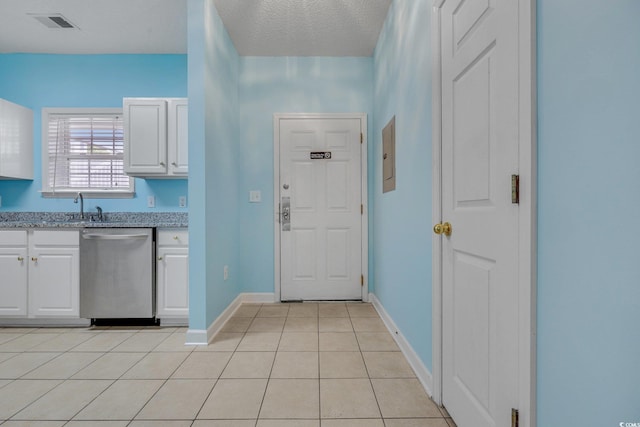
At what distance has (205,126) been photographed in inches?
92.5

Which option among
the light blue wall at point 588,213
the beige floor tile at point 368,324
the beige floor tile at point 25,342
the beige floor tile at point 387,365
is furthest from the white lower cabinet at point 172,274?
the light blue wall at point 588,213

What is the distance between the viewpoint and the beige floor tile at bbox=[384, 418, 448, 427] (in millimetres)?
1427

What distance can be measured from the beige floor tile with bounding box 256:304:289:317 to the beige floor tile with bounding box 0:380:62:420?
1.56m

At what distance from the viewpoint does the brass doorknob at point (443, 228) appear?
4.73ft

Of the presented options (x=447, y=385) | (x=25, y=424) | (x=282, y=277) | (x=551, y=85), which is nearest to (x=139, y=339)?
(x=25, y=424)

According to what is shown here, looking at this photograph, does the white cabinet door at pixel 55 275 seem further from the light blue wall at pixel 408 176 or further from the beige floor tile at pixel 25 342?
the light blue wall at pixel 408 176

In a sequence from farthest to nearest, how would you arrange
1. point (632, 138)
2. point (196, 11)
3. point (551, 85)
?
point (196, 11)
point (551, 85)
point (632, 138)

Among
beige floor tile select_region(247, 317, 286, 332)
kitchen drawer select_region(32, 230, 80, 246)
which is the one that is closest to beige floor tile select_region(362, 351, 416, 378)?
beige floor tile select_region(247, 317, 286, 332)

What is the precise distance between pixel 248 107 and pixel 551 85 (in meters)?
3.04

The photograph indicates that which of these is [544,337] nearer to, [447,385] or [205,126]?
[447,385]

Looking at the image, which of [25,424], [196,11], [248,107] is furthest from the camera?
[248,107]

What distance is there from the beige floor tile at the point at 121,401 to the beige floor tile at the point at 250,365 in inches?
15.9

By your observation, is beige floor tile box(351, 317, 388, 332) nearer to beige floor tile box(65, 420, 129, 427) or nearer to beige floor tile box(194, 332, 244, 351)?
beige floor tile box(194, 332, 244, 351)

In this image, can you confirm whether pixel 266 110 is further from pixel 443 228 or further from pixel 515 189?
pixel 515 189
